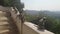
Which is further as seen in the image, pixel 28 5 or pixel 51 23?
pixel 28 5

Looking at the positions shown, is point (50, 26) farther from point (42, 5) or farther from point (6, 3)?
point (6, 3)

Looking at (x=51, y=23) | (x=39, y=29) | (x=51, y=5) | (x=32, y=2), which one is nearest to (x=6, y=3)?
(x=32, y=2)

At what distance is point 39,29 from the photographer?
2664mm

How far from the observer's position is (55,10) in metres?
5.35

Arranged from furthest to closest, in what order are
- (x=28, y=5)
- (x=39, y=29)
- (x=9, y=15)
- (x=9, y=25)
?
1. (x=28, y=5)
2. (x=9, y=15)
3. (x=9, y=25)
4. (x=39, y=29)

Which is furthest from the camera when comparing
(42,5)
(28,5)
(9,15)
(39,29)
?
(42,5)

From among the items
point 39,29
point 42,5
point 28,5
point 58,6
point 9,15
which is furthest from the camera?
point 58,6

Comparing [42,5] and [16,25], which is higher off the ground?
[42,5]

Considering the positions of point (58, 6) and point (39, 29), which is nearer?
point (39, 29)

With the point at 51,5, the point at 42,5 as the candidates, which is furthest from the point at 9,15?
the point at 51,5

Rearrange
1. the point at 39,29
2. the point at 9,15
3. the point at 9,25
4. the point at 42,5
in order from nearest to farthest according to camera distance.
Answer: the point at 39,29, the point at 9,25, the point at 9,15, the point at 42,5

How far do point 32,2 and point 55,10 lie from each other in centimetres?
98

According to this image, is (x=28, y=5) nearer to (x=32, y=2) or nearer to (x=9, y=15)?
(x=32, y=2)

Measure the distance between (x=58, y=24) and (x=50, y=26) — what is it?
25cm
